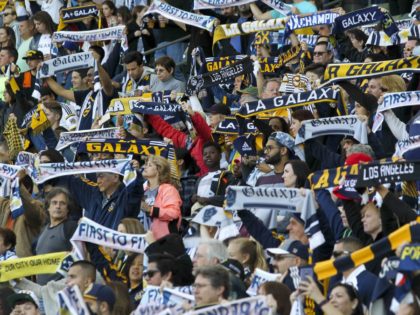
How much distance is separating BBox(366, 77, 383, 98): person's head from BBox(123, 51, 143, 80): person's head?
4239mm

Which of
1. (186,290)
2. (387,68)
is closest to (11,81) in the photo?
(387,68)

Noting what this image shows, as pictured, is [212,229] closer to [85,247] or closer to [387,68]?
[85,247]

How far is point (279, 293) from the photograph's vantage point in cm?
1105

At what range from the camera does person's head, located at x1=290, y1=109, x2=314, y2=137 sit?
14.4m

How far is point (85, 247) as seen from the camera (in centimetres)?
1356

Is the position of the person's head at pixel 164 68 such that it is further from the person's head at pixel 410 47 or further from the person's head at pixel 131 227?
the person's head at pixel 131 227

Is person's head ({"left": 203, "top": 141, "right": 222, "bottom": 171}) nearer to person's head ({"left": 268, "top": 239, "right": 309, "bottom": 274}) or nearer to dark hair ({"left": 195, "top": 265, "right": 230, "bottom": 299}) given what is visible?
person's head ({"left": 268, "top": 239, "right": 309, "bottom": 274})

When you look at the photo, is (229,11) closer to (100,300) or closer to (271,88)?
(271,88)

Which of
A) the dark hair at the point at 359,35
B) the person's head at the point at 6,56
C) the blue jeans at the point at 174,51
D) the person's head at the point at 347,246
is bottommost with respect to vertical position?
the blue jeans at the point at 174,51

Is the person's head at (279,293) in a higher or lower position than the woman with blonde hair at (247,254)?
higher

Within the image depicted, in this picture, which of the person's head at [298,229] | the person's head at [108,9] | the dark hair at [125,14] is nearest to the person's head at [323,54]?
the dark hair at [125,14]

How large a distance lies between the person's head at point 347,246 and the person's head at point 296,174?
162 cm

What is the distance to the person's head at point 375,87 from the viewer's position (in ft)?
47.8

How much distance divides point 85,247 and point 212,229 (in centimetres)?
102
